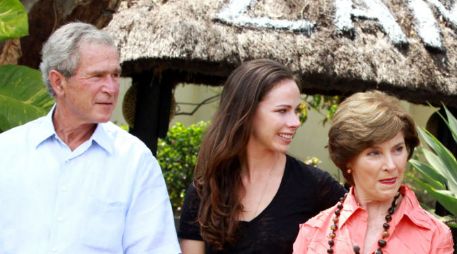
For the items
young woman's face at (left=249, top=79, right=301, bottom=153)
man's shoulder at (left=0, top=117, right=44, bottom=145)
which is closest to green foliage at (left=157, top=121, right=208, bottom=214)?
young woman's face at (left=249, top=79, right=301, bottom=153)

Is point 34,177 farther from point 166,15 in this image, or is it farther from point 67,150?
point 166,15

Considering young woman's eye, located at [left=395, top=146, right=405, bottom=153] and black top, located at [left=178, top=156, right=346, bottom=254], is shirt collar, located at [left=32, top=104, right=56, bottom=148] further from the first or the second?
young woman's eye, located at [left=395, top=146, right=405, bottom=153]

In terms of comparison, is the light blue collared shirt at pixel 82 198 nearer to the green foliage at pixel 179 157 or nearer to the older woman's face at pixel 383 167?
the older woman's face at pixel 383 167

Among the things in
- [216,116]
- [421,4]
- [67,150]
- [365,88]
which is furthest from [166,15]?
[67,150]

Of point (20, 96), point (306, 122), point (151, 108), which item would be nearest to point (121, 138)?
point (20, 96)

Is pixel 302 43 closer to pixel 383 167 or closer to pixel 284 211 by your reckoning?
pixel 284 211

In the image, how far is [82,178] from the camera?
11.9 ft

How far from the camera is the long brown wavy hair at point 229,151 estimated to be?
13.0 ft

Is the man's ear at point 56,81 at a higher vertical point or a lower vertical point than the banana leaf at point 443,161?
higher

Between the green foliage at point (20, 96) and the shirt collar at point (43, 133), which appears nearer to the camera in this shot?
the shirt collar at point (43, 133)

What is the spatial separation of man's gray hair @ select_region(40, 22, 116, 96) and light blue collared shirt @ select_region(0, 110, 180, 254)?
0.26 meters

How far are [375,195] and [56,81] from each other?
50.9 inches

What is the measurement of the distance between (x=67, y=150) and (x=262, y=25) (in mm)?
4047

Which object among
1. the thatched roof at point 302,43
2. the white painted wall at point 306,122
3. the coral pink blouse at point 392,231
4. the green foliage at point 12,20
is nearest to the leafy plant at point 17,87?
the green foliage at point 12,20
